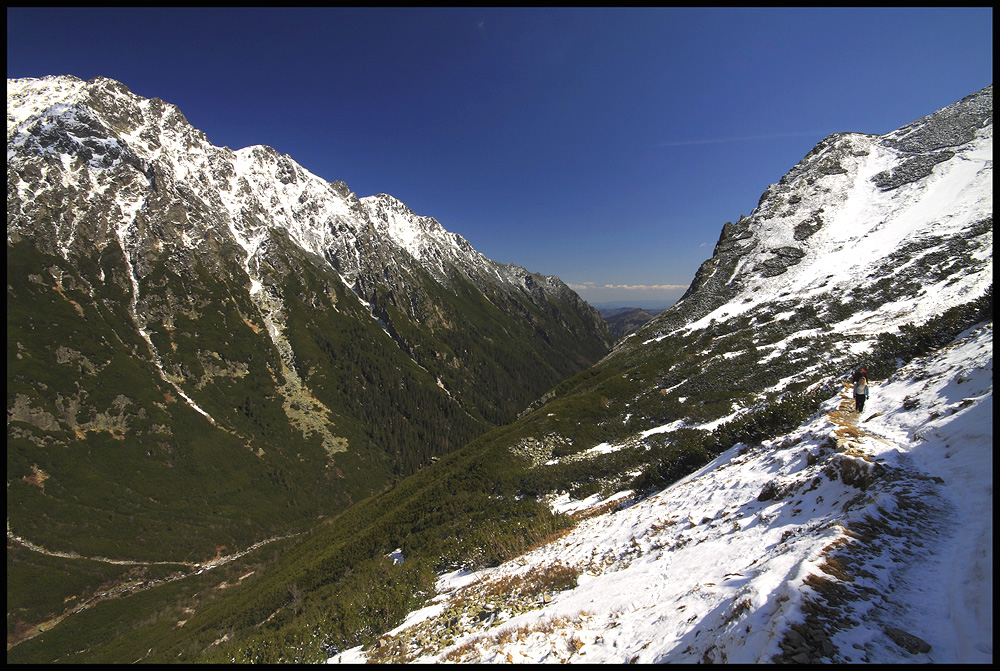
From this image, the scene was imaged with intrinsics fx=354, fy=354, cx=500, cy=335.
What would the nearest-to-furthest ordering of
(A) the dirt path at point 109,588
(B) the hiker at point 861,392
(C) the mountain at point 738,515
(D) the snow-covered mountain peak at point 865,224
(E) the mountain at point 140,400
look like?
1. (C) the mountain at point 738,515
2. (B) the hiker at point 861,392
3. (D) the snow-covered mountain peak at point 865,224
4. (A) the dirt path at point 109,588
5. (E) the mountain at point 140,400

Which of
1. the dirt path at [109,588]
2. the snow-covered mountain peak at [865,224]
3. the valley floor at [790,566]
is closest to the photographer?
the valley floor at [790,566]

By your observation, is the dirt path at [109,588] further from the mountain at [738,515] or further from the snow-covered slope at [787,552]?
the snow-covered slope at [787,552]

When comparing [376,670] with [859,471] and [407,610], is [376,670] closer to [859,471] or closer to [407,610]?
[407,610]

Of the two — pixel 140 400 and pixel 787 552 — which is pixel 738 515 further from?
pixel 140 400

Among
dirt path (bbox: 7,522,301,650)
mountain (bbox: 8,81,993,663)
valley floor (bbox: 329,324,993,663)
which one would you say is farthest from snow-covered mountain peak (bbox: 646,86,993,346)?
dirt path (bbox: 7,522,301,650)

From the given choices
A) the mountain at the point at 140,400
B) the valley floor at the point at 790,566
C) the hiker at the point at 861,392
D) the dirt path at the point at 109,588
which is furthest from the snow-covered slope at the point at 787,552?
the mountain at the point at 140,400

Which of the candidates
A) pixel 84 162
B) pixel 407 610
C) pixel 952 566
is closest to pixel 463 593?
pixel 407 610

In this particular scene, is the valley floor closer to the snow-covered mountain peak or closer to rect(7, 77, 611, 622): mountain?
the snow-covered mountain peak
